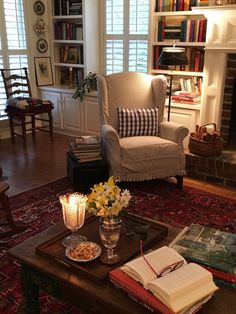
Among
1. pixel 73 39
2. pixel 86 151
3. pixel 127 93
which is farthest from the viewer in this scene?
pixel 73 39

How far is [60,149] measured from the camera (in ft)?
15.3

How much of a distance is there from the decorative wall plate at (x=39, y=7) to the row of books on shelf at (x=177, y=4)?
186 centimetres

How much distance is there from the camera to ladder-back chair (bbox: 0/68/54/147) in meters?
4.70

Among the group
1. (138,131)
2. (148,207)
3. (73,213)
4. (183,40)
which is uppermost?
(183,40)

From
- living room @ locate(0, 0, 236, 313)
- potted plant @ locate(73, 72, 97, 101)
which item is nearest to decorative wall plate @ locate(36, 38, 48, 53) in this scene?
Result: living room @ locate(0, 0, 236, 313)

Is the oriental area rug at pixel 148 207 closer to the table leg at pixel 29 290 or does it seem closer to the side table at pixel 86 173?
the side table at pixel 86 173

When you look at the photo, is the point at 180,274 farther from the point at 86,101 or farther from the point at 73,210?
the point at 86,101

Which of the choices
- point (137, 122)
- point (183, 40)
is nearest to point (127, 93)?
point (137, 122)

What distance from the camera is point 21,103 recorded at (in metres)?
4.67

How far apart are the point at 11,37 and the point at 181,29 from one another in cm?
239

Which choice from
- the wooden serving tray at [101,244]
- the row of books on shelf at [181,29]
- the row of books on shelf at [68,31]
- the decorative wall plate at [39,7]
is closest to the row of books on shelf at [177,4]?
the row of books on shelf at [181,29]

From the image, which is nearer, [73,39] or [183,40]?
[183,40]

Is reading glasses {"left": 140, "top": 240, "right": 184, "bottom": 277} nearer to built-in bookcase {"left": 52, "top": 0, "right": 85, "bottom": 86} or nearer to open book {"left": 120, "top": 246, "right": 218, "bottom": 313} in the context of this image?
open book {"left": 120, "top": 246, "right": 218, "bottom": 313}

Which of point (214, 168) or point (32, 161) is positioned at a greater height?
point (214, 168)
